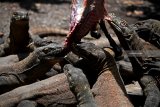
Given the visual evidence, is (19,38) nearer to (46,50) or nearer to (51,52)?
(46,50)

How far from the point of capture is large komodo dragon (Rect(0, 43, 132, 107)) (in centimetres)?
525

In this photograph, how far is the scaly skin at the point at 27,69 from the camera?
6023mm

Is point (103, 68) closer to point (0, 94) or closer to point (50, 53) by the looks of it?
point (50, 53)

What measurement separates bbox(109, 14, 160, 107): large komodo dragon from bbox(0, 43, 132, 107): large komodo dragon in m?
0.33

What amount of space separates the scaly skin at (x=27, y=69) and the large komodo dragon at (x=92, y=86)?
1.35 ft

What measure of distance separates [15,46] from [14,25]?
0.52 metres

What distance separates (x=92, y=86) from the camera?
5.62 m

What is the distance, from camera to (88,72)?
5.76 m

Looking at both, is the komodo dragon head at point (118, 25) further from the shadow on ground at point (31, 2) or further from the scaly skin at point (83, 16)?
the shadow on ground at point (31, 2)

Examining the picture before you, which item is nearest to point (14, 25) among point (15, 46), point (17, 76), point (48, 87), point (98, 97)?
point (15, 46)

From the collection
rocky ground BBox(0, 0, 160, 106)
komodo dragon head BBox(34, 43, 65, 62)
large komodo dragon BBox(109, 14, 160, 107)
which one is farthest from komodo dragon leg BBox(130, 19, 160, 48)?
rocky ground BBox(0, 0, 160, 106)

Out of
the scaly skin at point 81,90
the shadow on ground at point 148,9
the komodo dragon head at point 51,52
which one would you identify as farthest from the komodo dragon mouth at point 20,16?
the shadow on ground at point 148,9

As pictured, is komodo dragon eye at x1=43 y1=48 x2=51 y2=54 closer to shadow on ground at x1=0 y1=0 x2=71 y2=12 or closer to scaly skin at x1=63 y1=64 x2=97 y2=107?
scaly skin at x1=63 y1=64 x2=97 y2=107

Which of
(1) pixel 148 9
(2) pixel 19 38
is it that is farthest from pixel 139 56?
(1) pixel 148 9
